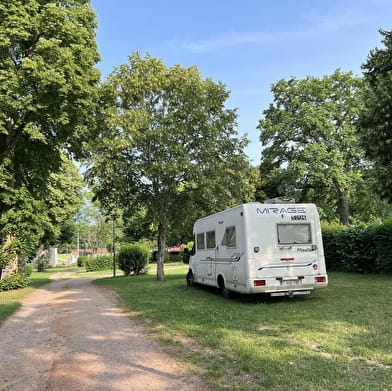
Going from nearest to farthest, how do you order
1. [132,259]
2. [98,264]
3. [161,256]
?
[161,256] < [132,259] < [98,264]

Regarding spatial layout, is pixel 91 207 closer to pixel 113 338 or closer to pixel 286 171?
pixel 286 171

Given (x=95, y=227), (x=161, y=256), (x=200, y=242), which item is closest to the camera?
(x=200, y=242)

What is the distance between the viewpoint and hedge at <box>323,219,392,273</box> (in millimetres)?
16938

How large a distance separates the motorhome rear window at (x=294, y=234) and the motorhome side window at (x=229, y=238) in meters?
1.34

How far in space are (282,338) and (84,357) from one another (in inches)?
131

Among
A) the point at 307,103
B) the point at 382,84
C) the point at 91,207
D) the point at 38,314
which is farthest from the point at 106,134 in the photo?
the point at 91,207

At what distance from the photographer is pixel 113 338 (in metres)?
7.12

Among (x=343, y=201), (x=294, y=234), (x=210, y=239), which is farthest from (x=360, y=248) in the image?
(x=343, y=201)

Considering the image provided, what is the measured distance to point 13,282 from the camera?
16.8m

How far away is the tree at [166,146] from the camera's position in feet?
58.3

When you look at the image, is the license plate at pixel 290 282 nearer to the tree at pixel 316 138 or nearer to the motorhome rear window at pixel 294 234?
the motorhome rear window at pixel 294 234

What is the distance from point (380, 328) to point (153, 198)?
14.3 metres

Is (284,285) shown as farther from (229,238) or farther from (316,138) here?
(316,138)

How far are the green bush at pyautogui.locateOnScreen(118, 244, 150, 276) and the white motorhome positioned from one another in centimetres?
1698
